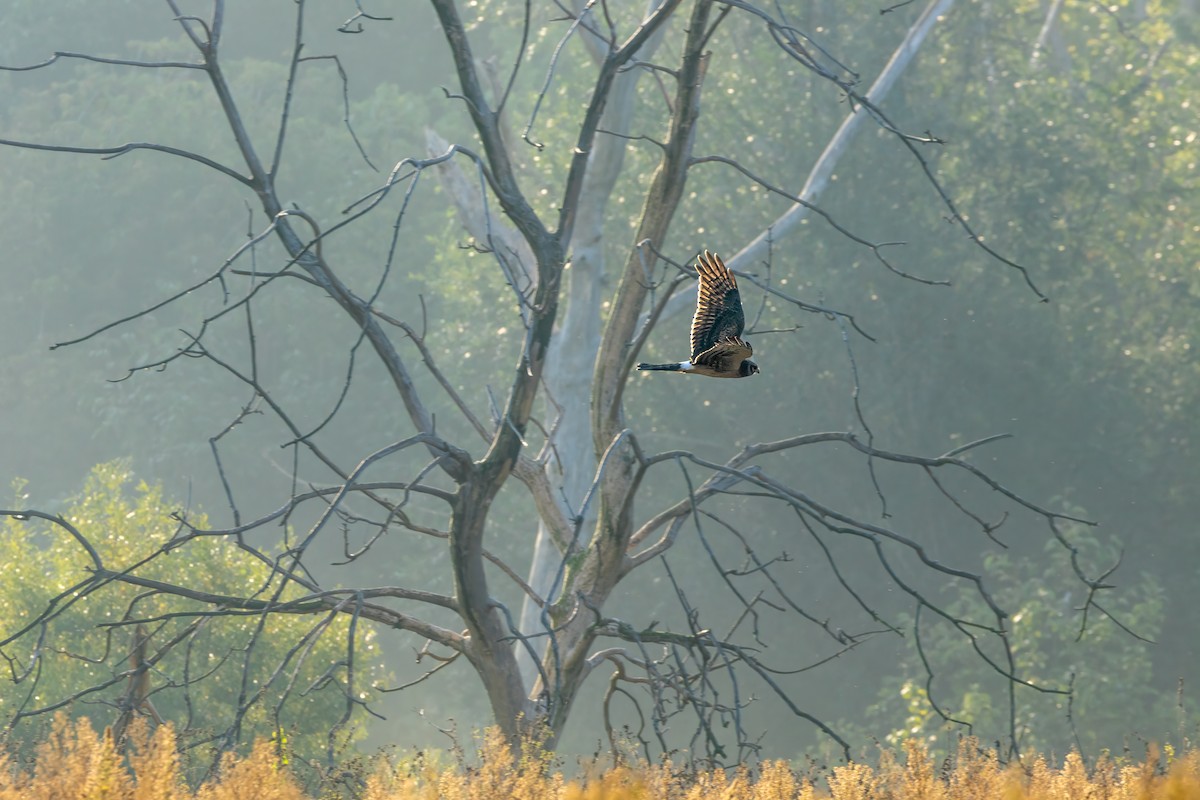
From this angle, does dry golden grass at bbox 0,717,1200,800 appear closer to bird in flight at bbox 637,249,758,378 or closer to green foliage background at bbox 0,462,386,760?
bird in flight at bbox 637,249,758,378

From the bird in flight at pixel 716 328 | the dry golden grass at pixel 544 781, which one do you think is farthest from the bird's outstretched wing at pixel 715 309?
the dry golden grass at pixel 544 781

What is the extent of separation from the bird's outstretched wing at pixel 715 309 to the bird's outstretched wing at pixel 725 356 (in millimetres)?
86

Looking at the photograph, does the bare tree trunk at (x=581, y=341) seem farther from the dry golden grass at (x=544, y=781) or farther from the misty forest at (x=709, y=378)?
the dry golden grass at (x=544, y=781)

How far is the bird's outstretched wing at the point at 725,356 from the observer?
368 cm

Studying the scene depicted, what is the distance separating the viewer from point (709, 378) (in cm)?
1364

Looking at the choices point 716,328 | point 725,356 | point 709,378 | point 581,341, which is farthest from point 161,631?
point 725,356

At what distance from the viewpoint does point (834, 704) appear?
16.2m

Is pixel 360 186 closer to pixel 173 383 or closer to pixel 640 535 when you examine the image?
pixel 173 383

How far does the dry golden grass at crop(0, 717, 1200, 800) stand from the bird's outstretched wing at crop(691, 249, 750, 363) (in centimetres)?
117

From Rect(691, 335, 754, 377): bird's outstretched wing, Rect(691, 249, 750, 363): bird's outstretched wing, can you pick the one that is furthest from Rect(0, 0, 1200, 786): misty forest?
Rect(691, 335, 754, 377): bird's outstretched wing

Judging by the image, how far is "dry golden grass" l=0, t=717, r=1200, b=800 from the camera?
10.1 feet

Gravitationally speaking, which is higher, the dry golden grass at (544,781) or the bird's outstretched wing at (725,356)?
the bird's outstretched wing at (725,356)

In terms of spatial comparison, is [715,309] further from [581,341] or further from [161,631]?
[581,341]

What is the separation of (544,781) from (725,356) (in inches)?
47.7
